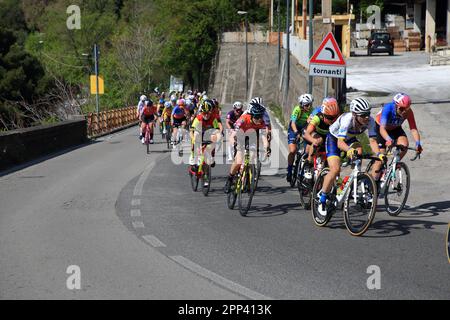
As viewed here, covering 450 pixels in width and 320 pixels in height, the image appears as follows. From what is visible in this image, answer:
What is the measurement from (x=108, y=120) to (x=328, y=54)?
23.5m

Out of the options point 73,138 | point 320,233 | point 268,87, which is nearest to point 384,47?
point 268,87

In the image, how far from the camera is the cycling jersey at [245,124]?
11.2 metres

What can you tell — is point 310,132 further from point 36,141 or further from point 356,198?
point 36,141

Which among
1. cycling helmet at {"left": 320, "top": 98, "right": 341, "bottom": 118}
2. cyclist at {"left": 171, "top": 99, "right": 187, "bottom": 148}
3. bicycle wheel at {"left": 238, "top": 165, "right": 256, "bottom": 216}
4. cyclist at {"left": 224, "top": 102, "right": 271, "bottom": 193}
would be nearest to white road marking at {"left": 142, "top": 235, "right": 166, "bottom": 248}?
bicycle wheel at {"left": 238, "top": 165, "right": 256, "bottom": 216}

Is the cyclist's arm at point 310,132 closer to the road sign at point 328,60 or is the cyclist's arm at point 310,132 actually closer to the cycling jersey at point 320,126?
the cycling jersey at point 320,126

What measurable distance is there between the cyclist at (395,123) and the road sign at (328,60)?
206 inches

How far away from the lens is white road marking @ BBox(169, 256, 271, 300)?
6262 millimetres

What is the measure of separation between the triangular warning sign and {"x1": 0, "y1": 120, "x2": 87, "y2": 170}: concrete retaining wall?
27.4 ft

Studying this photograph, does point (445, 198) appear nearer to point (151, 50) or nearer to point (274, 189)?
point (274, 189)

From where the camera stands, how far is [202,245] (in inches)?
335

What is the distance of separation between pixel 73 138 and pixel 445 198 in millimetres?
17808

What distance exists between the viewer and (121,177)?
15852 mm

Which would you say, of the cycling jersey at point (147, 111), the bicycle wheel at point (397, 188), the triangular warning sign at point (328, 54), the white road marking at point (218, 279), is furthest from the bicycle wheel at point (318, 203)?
the cycling jersey at point (147, 111)

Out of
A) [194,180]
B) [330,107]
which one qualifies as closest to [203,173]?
[194,180]
